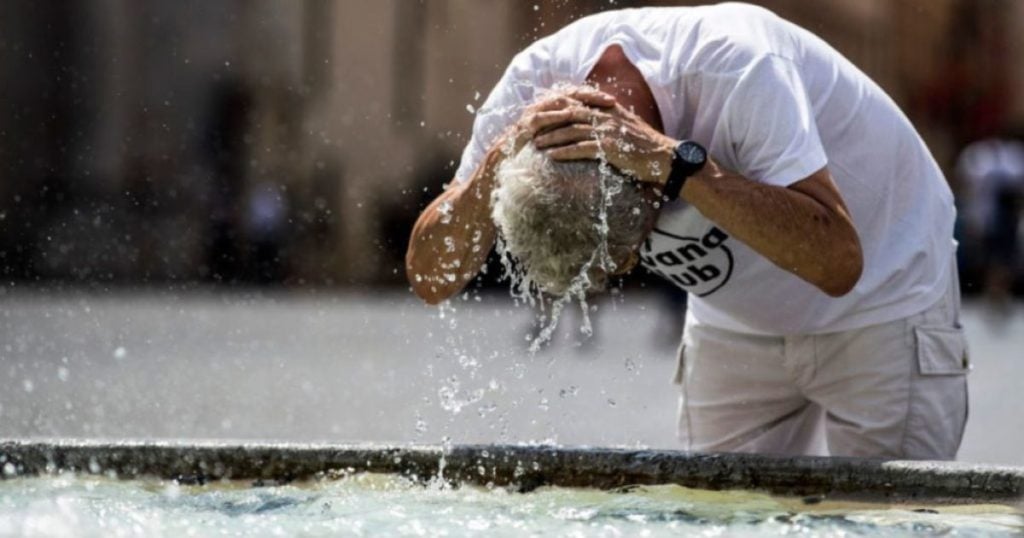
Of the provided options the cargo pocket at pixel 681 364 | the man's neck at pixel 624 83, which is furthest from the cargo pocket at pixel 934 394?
the man's neck at pixel 624 83

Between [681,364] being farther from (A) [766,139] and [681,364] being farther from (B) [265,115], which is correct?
(B) [265,115]

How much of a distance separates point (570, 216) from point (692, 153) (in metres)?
0.22

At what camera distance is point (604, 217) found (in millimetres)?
3186

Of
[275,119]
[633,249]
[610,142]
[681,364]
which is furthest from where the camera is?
[275,119]

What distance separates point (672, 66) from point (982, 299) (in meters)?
16.3

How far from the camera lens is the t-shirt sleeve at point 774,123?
10.6ft

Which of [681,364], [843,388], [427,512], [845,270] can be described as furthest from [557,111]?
[681,364]

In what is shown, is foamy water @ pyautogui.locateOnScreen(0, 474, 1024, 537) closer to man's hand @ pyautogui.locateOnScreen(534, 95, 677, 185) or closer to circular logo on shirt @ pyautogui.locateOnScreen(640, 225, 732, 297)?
circular logo on shirt @ pyautogui.locateOnScreen(640, 225, 732, 297)

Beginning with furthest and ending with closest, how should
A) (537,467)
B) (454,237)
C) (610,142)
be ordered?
(454,237) < (537,467) < (610,142)

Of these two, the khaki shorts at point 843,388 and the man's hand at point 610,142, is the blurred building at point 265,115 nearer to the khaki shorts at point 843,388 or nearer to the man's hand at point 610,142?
the khaki shorts at point 843,388

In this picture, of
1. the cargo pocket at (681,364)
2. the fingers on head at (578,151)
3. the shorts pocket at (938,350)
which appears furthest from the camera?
the cargo pocket at (681,364)

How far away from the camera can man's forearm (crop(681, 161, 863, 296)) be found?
3.22 metres

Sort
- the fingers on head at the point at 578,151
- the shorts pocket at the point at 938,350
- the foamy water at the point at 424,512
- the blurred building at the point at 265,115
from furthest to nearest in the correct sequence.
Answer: the blurred building at the point at 265,115 < the shorts pocket at the point at 938,350 < the fingers on head at the point at 578,151 < the foamy water at the point at 424,512

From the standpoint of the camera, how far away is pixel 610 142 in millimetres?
3172
